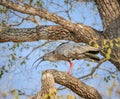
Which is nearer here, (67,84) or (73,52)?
(73,52)

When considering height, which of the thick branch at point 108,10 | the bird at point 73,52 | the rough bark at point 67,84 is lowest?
the rough bark at point 67,84

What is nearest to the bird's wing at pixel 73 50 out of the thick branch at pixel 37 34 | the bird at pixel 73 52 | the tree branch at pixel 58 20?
the bird at pixel 73 52

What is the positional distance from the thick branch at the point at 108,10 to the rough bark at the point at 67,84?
4.15 ft

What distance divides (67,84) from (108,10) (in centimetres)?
169

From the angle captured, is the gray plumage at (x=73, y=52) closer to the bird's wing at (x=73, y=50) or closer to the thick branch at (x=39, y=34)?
the bird's wing at (x=73, y=50)

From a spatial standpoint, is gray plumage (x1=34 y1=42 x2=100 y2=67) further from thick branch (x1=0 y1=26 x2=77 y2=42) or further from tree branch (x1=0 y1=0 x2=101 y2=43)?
thick branch (x1=0 y1=26 x2=77 y2=42)

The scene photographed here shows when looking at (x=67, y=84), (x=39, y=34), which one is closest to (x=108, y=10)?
(x=39, y=34)

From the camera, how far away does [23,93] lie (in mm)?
5992

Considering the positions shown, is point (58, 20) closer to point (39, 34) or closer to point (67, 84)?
point (39, 34)

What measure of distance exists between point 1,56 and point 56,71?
291cm

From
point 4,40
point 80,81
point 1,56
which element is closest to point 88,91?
point 80,81

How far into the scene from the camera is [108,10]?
605 cm

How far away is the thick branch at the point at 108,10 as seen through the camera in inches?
236

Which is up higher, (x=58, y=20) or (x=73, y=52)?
(x=58, y=20)
